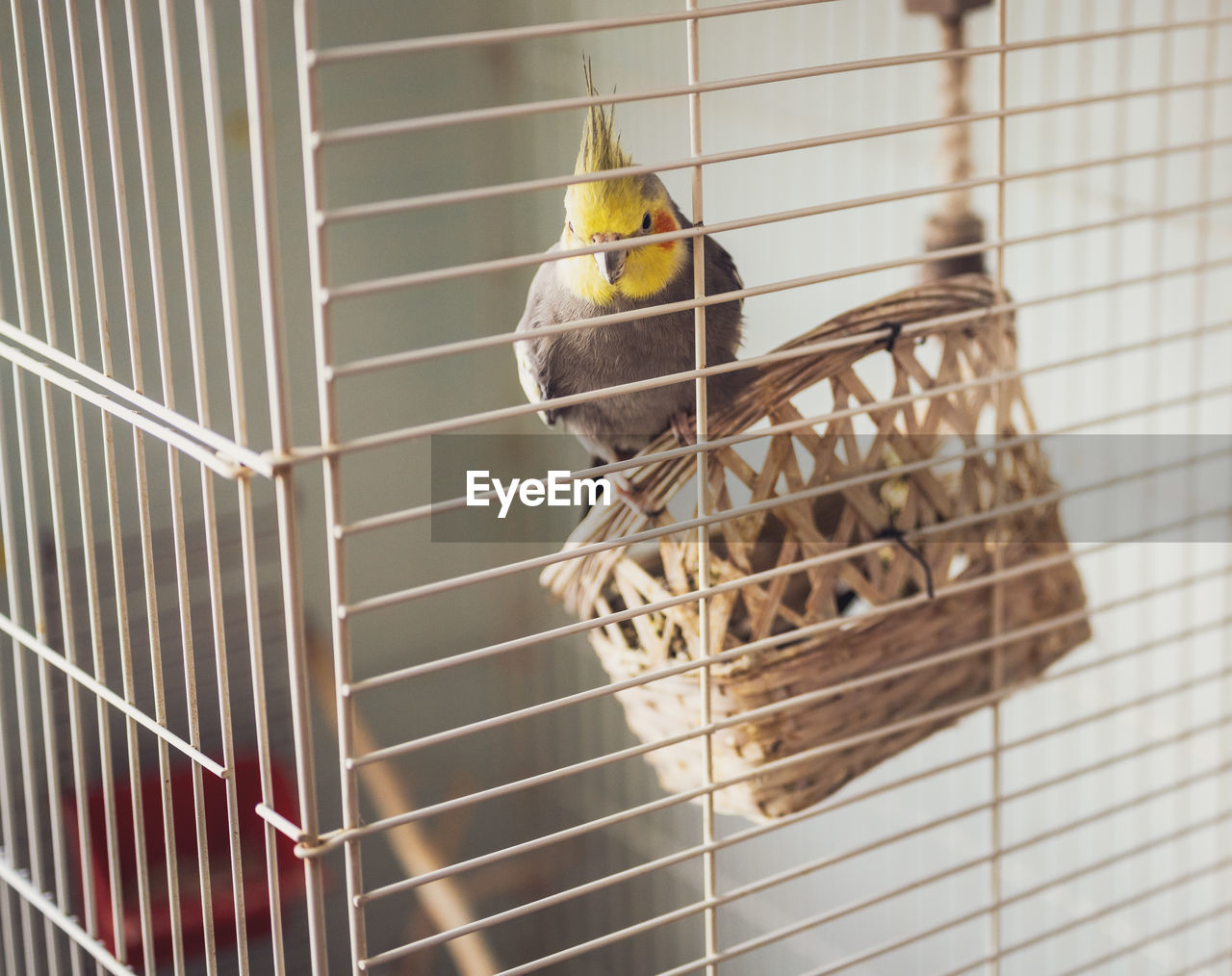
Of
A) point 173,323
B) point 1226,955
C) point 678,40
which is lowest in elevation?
point 1226,955

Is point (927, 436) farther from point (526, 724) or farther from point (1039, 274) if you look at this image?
point (526, 724)

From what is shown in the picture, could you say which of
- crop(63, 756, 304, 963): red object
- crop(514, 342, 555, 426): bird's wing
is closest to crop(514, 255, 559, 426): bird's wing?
crop(514, 342, 555, 426): bird's wing

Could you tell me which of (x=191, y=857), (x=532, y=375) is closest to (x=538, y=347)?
(x=532, y=375)

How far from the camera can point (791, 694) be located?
565 millimetres

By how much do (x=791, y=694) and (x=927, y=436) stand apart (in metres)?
0.14

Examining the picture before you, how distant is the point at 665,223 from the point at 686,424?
0.28 feet

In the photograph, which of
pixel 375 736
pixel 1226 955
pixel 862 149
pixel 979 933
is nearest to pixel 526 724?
pixel 375 736

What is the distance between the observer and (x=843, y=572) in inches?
22.5

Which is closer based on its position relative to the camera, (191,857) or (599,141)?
(599,141)

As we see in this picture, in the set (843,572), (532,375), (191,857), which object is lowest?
(191,857)

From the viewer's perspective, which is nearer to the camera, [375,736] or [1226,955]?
[1226,955]

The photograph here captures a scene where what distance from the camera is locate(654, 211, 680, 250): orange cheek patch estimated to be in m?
0.49
